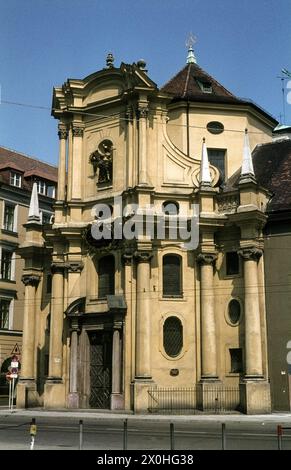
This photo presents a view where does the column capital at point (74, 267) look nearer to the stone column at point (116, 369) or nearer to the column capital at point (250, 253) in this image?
the stone column at point (116, 369)

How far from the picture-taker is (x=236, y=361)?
107 feet

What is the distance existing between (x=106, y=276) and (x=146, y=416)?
28.2 ft

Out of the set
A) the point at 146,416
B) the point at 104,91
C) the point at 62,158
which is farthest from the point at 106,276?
the point at 104,91

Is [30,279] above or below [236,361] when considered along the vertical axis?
above

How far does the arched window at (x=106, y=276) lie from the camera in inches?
1375

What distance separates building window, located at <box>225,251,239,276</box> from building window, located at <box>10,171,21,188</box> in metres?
22.2

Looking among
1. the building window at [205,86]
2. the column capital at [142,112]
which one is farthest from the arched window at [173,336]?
the building window at [205,86]

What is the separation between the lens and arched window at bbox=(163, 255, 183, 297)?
33.6 m

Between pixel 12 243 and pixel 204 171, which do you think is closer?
pixel 204 171

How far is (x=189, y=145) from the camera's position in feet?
124

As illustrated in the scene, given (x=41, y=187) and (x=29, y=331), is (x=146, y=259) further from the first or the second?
(x=41, y=187)

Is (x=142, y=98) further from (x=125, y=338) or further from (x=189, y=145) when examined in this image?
(x=125, y=338)

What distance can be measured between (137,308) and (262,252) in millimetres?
6798

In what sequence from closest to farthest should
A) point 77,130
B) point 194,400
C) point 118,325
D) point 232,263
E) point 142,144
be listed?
point 194,400 < point 118,325 < point 232,263 < point 142,144 < point 77,130
